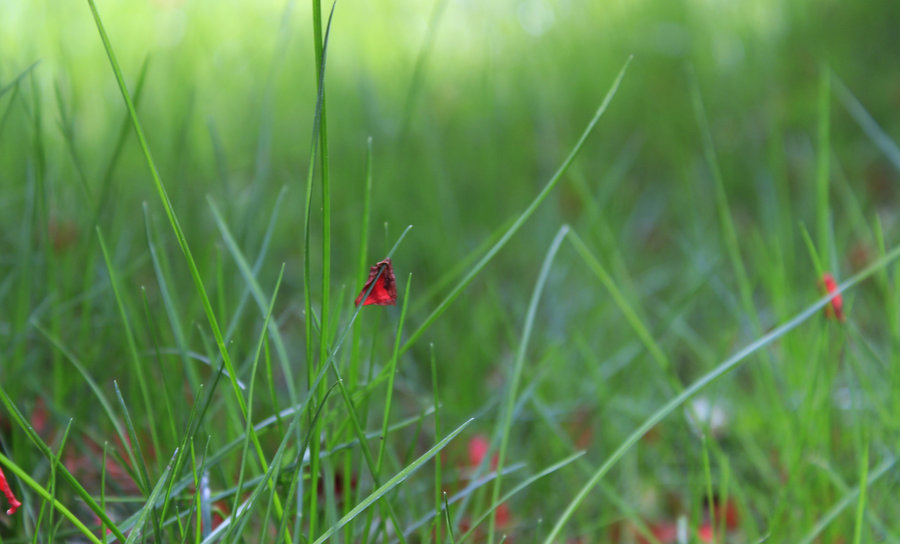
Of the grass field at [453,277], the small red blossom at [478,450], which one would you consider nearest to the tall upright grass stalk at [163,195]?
the grass field at [453,277]

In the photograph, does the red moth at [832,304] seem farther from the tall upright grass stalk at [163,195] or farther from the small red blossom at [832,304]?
the tall upright grass stalk at [163,195]

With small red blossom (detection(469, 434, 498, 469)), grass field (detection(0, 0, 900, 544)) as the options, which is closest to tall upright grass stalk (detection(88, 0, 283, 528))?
grass field (detection(0, 0, 900, 544))

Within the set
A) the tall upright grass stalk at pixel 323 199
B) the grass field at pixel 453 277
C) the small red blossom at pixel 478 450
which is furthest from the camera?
the small red blossom at pixel 478 450

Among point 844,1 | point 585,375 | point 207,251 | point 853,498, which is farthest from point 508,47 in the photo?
point 853,498

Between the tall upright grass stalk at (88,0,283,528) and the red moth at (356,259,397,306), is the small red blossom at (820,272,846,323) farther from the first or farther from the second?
the tall upright grass stalk at (88,0,283,528)

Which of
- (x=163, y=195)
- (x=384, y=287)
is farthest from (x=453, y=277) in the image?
(x=163, y=195)

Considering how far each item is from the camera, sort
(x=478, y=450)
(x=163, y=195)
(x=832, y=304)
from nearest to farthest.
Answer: (x=163, y=195), (x=832, y=304), (x=478, y=450)

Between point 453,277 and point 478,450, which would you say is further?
point 478,450

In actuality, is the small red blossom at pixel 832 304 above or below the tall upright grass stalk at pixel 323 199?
below

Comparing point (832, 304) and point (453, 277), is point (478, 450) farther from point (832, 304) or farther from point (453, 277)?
point (832, 304)
